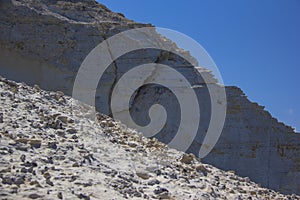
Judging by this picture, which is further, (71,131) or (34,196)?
(71,131)

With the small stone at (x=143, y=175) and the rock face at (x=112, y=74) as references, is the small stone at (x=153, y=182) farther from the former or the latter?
the rock face at (x=112, y=74)

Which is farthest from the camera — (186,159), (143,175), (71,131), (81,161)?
(186,159)

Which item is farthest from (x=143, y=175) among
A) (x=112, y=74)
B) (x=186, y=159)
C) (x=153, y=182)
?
(x=112, y=74)

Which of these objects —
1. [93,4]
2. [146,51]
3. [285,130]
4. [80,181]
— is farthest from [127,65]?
[80,181]

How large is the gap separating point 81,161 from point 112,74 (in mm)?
8213

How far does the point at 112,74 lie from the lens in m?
14.5

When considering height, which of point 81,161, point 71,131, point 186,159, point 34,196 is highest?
point 186,159

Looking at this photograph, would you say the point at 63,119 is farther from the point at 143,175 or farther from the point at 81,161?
the point at 143,175

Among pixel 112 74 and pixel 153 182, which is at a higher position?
pixel 112 74

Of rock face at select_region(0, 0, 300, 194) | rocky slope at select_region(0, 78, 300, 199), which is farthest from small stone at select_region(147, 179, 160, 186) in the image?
rock face at select_region(0, 0, 300, 194)

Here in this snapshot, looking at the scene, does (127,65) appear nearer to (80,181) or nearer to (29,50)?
(29,50)

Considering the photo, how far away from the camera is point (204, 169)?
843cm

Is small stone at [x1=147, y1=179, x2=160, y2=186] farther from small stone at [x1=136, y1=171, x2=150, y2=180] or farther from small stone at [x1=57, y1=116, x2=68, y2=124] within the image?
small stone at [x1=57, y1=116, x2=68, y2=124]

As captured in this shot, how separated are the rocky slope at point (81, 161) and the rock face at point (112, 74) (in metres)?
4.23
